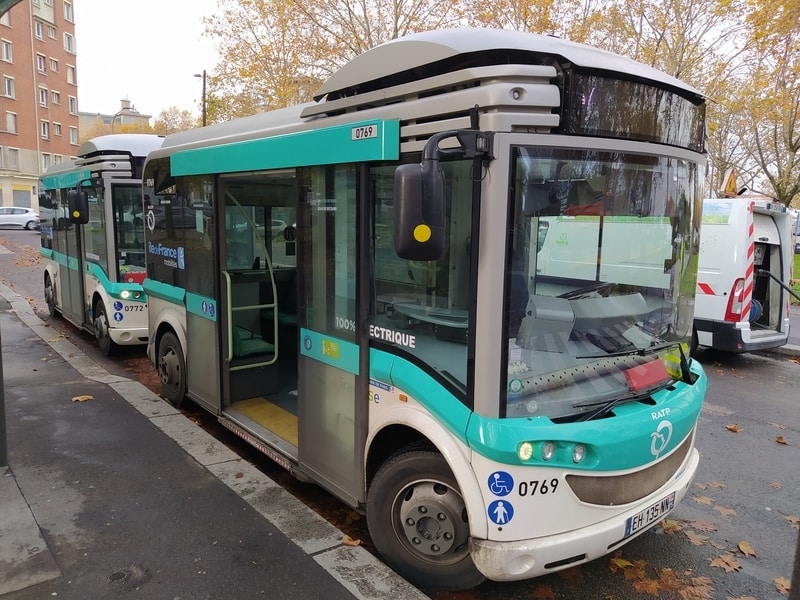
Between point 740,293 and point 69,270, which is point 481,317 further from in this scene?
point 69,270

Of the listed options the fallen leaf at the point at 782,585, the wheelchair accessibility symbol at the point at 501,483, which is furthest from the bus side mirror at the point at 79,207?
the fallen leaf at the point at 782,585

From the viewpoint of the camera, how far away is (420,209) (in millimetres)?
2549

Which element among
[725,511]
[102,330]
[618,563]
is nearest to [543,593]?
[618,563]

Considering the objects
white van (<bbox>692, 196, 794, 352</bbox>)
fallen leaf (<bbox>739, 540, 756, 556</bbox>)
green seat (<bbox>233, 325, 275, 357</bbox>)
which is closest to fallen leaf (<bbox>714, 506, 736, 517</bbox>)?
fallen leaf (<bbox>739, 540, 756, 556</bbox>)

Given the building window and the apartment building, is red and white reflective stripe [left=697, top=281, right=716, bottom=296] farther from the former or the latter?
the building window

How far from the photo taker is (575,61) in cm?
270

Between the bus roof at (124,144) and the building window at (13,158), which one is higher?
the building window at (13,158)

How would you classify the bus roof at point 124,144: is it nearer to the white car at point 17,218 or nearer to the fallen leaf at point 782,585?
the fallen leaf at point 782,585

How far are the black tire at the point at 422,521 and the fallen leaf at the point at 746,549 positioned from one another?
6.17 ft

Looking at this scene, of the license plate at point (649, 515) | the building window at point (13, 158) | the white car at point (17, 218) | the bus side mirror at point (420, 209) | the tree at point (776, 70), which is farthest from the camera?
the building window at point (13, 158)

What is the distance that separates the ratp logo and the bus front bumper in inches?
15.3

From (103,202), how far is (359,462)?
19.6 feet

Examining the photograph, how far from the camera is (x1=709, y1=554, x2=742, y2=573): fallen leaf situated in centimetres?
356

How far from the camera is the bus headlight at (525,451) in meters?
2.68
